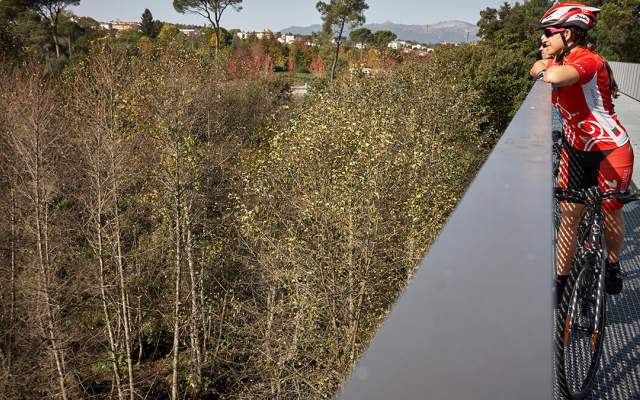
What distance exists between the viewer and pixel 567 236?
326cm

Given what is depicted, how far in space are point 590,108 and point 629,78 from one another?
18625mm

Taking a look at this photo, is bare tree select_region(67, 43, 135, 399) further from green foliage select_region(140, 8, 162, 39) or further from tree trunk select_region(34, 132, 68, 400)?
green foliage select_region(140, 8, 162, 39)

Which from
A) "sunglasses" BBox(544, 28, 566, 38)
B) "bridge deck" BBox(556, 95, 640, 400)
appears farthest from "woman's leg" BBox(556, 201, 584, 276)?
"sunglasses" BBox(544, 28, 566, 38)

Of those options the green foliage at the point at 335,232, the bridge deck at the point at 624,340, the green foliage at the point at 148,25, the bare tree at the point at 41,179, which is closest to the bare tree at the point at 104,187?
the bare tree at the point at 41,179

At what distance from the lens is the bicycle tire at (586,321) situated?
279 centimetres

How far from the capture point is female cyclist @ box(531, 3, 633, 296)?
311 centimetres

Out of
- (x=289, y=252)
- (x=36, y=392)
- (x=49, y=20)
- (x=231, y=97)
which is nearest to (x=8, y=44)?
(x=231, y=97)

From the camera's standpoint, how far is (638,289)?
381 centimetres

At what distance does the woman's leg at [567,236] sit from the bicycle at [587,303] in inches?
9.7

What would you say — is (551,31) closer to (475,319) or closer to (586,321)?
(586,321)

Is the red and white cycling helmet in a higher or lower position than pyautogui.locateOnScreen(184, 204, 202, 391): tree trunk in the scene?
higher

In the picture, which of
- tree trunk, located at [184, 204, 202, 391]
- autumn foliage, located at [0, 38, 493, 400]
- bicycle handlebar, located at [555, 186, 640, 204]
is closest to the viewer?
bicycle handlebar, located at [555, 186, 640, 204]

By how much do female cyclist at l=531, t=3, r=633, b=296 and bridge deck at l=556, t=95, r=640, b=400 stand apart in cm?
32

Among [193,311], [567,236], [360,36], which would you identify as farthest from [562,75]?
[360,36]
